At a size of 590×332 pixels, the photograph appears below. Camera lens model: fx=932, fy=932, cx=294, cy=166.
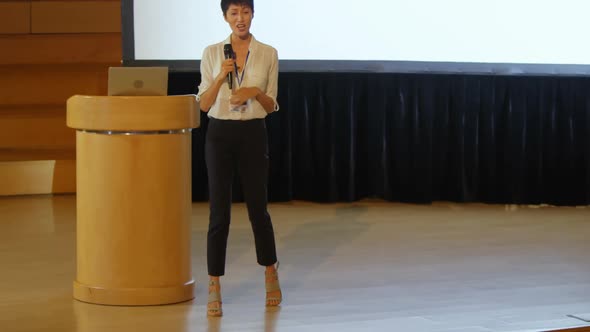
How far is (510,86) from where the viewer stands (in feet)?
21.7

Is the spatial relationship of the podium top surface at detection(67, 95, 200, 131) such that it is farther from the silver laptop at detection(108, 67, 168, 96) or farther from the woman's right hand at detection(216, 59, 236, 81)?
the woman's right hand at detection(216, 59, 236, 81)

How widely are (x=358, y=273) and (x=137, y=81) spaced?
1381 mm

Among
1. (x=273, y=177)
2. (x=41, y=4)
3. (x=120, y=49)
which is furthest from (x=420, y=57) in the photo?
(x=41, y=4)

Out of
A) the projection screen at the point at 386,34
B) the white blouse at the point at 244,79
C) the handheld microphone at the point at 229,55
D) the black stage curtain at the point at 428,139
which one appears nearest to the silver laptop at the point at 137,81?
the white blouse at the point at 244,79

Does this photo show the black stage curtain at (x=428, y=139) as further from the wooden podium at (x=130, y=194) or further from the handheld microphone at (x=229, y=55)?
the handheld microphone at (x=229, y=55)

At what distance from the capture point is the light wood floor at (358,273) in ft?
11.0

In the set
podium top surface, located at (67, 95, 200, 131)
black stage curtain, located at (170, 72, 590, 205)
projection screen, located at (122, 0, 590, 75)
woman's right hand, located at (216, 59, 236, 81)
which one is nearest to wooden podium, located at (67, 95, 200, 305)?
podium top surface, located at (67, 95, 200, 131)

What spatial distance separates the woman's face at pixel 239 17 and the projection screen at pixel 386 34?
2815 mm

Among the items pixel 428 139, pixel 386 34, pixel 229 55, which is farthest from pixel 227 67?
pixel 428 139

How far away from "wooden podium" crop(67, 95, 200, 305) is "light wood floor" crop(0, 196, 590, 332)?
0.10 m

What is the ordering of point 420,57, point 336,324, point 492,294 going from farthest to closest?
1. point 420,57
2. point 492,294
3. point 336,324

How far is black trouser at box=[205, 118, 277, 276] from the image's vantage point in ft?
11.1

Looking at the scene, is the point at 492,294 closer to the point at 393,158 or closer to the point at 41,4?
the point at 393,158

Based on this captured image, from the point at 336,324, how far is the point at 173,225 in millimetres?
756
